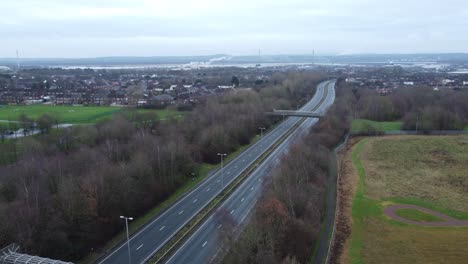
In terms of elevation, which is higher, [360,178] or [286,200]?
[286,200]

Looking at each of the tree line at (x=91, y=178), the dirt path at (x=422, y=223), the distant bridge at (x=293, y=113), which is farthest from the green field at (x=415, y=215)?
the distant bridge at (x=293, y=113)

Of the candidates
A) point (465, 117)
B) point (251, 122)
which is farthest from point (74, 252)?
point (465, 117)

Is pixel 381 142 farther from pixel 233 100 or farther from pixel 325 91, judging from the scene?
pixel 325 91

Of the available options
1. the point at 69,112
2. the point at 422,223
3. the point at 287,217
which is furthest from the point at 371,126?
the point at 69,112

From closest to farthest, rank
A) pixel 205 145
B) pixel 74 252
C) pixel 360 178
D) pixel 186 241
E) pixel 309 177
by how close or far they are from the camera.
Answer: pixel 74 252 < pixel 186 241 < pixel 309 177 < pixel 360 178 < pixel 205 145

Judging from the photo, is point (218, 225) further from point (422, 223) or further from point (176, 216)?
point (422, 223)

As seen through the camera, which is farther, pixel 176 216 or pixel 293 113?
pixel 293 113

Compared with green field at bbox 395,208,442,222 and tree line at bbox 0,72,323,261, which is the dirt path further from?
tree line at bbox 0,72,323,261
